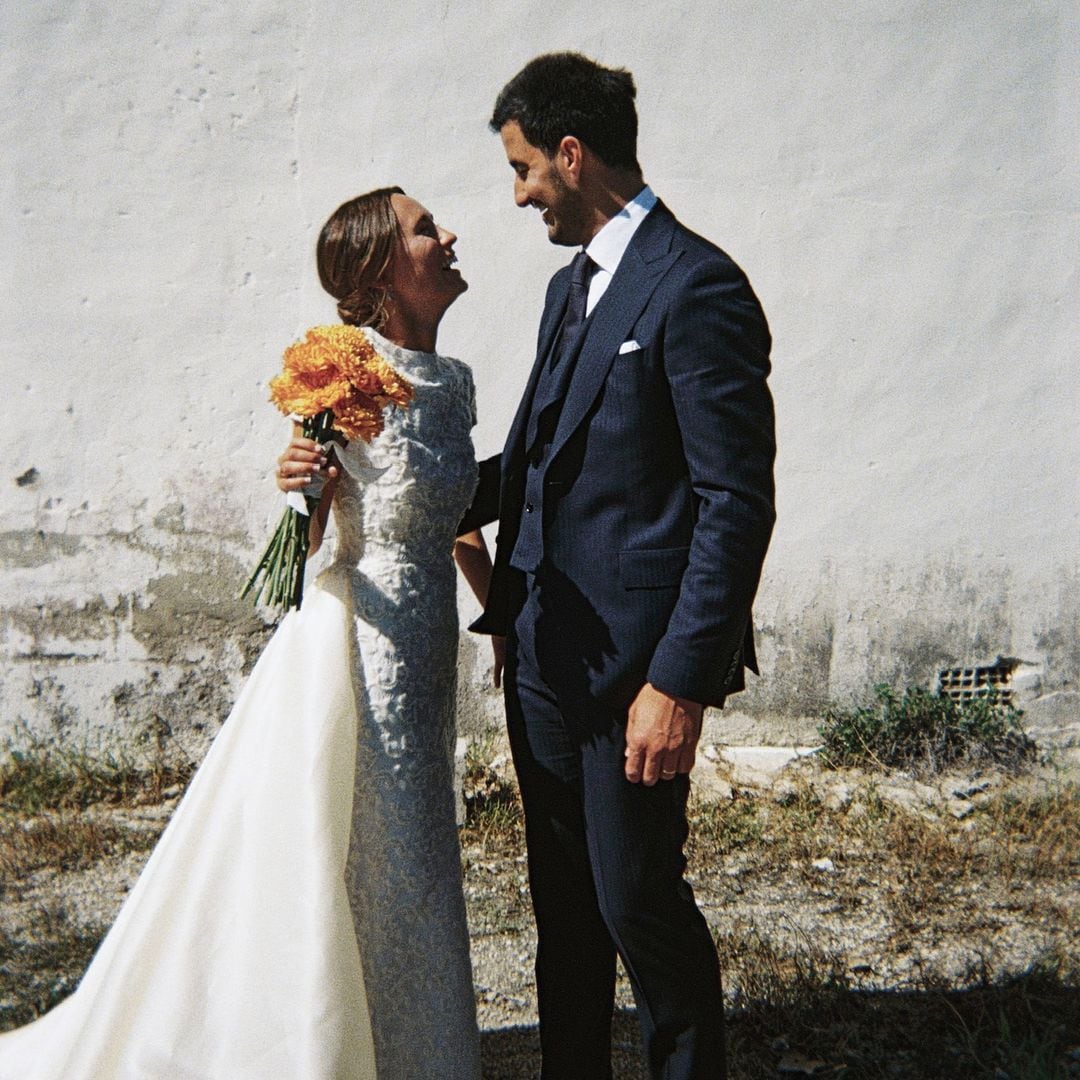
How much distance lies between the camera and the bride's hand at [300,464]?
2357 millimetres

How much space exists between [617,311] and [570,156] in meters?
0.33

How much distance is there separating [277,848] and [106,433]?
2.53 meters

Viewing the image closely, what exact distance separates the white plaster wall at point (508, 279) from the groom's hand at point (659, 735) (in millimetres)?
2511

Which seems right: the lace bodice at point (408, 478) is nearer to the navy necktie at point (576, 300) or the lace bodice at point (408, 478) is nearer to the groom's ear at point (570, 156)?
the navy necktie at point (576, 300)

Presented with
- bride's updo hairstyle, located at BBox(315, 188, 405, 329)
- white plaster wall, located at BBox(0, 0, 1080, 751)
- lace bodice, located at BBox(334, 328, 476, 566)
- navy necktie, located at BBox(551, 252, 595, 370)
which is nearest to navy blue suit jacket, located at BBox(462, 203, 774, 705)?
navy necktie, located at BBox(551, 252, 595, 370)

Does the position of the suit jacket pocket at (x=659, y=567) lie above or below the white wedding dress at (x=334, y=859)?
above

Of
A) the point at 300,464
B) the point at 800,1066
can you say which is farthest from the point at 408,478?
the point at 800,1066

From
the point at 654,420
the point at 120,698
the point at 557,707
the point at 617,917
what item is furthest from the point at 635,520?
the point at 120,698

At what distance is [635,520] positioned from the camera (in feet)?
7.38

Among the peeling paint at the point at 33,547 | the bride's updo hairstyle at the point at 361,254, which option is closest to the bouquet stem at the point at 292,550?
the bride's updo hairstyle at the point at 361,254

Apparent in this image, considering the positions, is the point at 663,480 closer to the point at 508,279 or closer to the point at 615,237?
the point at 615,237

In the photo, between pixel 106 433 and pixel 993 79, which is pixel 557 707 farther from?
pixel 993 79

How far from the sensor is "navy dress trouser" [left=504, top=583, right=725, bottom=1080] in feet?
7.45

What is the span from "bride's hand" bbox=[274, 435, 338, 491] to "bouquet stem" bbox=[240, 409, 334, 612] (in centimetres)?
4
